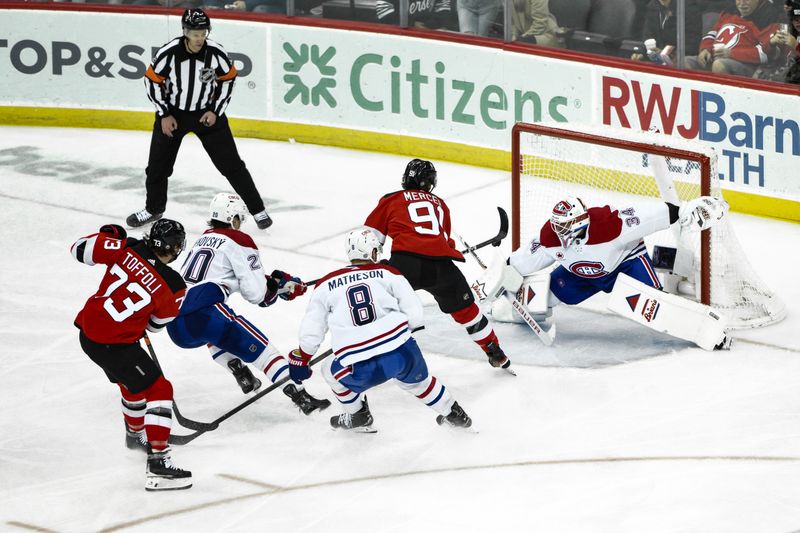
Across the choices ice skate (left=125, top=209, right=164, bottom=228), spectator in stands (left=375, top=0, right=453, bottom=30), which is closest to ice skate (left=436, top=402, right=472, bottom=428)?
ice skate (left=125, top=209, right=164, bottom=228)

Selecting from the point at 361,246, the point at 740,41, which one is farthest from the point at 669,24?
the point at 361,246

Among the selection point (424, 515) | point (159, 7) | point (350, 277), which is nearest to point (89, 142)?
point (159, 7)

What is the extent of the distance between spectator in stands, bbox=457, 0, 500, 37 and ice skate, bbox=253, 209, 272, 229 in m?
2.07

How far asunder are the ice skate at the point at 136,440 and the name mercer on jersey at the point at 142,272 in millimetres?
695

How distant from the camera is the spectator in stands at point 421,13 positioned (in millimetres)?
9664

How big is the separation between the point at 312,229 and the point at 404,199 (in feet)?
7.32

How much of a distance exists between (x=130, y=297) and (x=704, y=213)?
272cm

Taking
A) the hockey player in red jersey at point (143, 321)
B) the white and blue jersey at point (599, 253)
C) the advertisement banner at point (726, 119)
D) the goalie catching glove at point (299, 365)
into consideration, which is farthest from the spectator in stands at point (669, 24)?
the hockey player in red jersey at point (143, 321)

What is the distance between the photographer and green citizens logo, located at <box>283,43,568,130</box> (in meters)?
9.41

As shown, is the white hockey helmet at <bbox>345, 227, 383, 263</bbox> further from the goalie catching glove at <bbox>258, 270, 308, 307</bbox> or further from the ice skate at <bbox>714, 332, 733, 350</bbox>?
the ice skate at <bbox>714, 332, 733, 350</bbox>

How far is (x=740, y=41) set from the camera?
8.35 metres

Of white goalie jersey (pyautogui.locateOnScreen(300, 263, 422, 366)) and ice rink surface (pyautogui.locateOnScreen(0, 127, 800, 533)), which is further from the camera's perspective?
white goalie jersey (pyautogui.locateOnScreen(300, 263, 422, 366))

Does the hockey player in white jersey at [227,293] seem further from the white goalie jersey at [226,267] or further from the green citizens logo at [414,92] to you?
the green citizens logo at [414,92]

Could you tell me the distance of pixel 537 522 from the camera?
5.02m
